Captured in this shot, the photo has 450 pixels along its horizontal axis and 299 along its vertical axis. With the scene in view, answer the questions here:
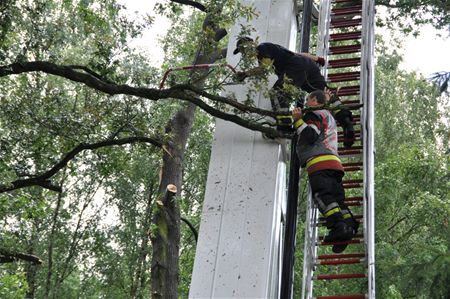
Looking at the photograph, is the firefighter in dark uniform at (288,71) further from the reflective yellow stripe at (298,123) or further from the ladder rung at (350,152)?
the reflective yellow stripe at (298,123)

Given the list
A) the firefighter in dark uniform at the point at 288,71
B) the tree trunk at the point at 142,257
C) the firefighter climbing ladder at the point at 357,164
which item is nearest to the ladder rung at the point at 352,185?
the firefighter climbing ladder at the point at 357,164

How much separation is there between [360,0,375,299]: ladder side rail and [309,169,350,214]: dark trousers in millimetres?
219

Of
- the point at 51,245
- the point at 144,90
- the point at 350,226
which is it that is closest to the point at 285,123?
the point at 350,226

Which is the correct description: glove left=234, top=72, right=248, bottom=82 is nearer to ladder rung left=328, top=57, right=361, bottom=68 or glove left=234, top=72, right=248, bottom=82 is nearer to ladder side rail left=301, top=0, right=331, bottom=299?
ladder side rail left=301, top=0, right=331, bottom=299

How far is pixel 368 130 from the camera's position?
5.53 meters

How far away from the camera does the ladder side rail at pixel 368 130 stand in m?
4.90

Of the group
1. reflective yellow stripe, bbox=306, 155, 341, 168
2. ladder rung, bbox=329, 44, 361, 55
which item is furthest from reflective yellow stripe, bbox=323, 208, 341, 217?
ladder rung, bbox=329, 44, 361, 55

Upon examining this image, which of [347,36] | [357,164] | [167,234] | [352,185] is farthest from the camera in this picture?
[167,234]

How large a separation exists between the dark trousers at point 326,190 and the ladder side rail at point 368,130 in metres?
0.22

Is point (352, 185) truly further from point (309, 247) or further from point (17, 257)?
point (17, 257)

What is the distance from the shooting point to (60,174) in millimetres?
18031

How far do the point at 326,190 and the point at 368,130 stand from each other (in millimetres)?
696

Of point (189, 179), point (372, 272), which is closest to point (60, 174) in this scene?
point (189, 179)

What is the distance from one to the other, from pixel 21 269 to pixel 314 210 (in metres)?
16.1
